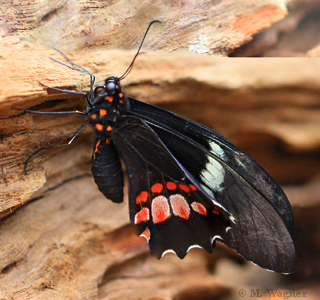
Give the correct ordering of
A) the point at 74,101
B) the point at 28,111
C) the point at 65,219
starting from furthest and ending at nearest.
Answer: the point at 65,219, the point at 74,101, the point at 28,111

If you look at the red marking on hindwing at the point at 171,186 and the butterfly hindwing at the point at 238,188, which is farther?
the red marking on hindwing at the point at 171,186

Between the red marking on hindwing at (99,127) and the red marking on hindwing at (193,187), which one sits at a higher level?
the red marking on hindwing at (99,127)

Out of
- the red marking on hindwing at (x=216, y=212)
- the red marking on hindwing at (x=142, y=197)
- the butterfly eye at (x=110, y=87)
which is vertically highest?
the butterfly eye at (x=110, y=87)

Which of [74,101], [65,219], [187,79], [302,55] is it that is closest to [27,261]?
[65,219]

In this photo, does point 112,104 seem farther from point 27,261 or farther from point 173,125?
point 27,261

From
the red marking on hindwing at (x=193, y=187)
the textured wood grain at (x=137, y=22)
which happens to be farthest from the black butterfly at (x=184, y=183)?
the textured wood grain at (x=137, y=22)

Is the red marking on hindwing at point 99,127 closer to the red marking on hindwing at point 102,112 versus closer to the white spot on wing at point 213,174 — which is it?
the red marking on hindwing at point 102,112

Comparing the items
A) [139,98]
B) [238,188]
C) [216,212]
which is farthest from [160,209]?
[139,98]
